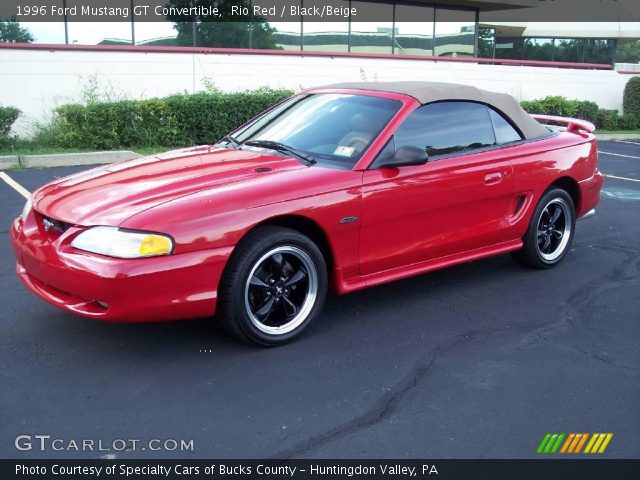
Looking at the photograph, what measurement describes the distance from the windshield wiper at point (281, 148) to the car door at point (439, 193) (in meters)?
0.43

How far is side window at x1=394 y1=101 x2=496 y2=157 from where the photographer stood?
16.3 ft

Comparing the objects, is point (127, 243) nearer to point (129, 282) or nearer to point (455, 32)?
point (129, 282)

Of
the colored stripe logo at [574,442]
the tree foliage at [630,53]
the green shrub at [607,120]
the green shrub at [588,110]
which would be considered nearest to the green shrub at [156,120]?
the green shrub at [588,110]

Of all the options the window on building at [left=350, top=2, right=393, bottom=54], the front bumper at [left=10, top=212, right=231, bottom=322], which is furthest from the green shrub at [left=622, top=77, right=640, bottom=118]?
the front bumper at [left=10, top=212, right=231, bottom=322]

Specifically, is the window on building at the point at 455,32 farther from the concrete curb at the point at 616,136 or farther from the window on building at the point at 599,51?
the window on building at the point at 599,51

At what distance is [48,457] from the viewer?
3098 mm

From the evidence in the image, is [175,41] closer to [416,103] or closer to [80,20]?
[80,20]

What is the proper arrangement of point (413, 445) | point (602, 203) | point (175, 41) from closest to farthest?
point (413, 445) → point (602, 203) → point (175, 41)

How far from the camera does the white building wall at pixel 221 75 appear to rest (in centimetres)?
1366

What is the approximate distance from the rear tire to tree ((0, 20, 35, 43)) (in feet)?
40.8

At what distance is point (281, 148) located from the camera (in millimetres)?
4996

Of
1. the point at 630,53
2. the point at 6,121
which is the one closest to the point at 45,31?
the point at 6,121
